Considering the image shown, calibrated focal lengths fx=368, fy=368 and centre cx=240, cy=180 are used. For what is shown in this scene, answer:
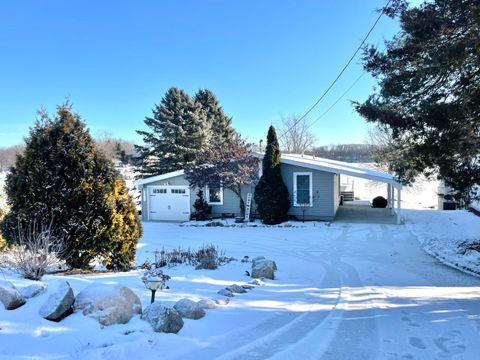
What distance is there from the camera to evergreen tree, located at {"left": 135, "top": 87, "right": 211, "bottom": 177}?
27.5m

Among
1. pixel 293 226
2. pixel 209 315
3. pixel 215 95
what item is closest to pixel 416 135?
pixel 209 315

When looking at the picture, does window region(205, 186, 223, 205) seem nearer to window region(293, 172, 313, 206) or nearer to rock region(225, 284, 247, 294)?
window region(293, 172, 313, 206)

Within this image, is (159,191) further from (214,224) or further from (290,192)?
(290,192)

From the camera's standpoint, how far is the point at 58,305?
11.9 ft

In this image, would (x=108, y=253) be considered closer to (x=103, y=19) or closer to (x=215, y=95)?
(x=103, y=19)

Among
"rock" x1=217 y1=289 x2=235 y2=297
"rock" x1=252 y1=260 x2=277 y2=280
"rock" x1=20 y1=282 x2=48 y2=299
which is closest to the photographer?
"rock" x1=20 y1=282 x2=48 y2=299

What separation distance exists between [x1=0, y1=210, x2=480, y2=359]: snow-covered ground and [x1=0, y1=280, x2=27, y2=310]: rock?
9 centimetres

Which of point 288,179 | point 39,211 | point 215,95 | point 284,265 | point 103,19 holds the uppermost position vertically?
point 215,95

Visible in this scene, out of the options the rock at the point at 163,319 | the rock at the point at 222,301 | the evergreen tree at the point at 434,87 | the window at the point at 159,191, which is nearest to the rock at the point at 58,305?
the rock at the point at 163,319

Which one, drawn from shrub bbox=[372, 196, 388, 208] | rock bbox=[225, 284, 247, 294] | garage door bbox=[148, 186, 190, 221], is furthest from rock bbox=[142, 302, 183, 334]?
shrub bbox=[372, 196, 388, 208]

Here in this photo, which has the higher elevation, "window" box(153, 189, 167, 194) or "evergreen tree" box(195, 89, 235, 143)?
"evergreen tree" box(195, 89, 235, 143)

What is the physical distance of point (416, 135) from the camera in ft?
23.8

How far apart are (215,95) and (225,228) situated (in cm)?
2121

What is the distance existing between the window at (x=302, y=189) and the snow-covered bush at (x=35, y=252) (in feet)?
42.7
